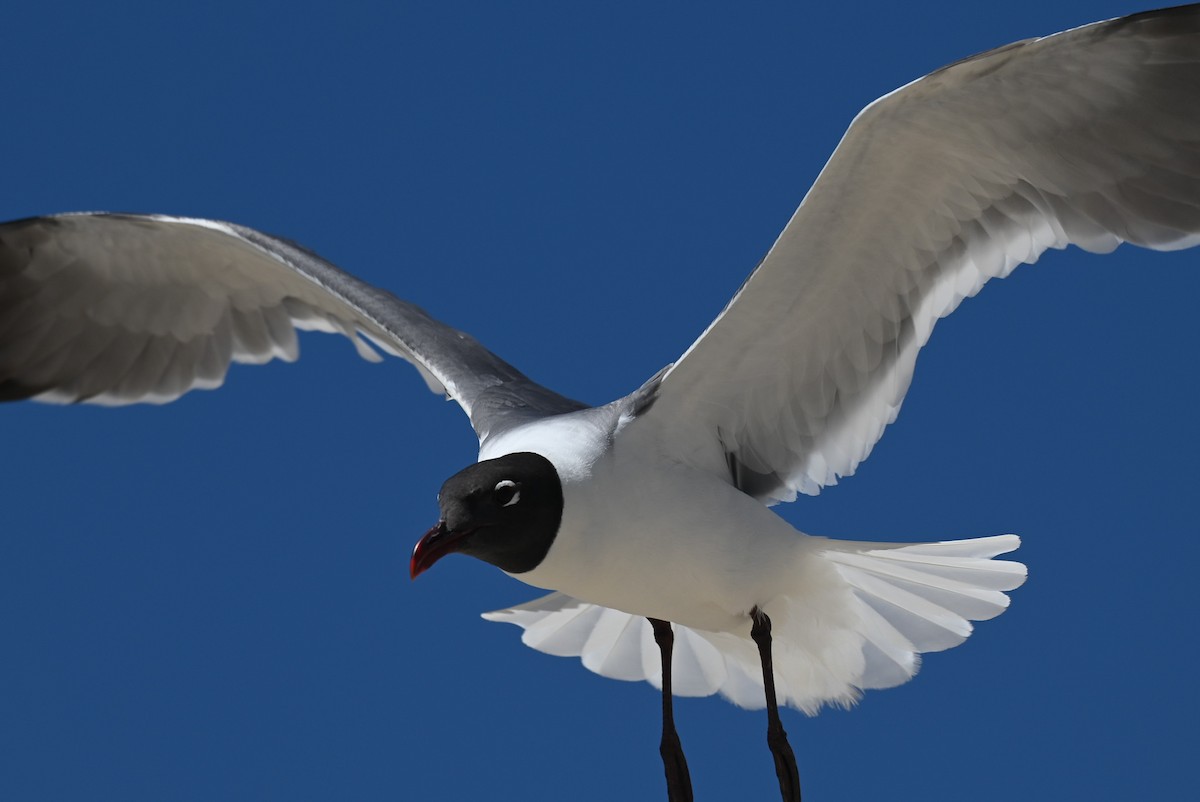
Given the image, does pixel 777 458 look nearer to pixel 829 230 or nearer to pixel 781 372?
pixel 781 372

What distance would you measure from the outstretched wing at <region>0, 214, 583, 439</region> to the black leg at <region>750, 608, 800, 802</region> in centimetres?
108

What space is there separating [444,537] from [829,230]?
41.4 inches

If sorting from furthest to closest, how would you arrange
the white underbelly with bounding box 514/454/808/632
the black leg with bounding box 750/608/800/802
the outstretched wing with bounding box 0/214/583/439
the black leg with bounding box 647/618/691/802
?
1. the outstretched wing with bounding box 0/214/583/439
2. the black leg with bounding box 647/618/691/802
3. the black leg with bounding box 750/608/800/802
4. the white underbelly with bounding box 514/454/808/632

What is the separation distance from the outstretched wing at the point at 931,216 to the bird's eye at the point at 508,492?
0.44m

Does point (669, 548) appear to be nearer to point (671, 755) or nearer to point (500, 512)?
point (500, 512)

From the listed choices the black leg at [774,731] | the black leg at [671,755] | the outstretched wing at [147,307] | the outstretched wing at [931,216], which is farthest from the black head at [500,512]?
the outstretched wing at [147,307]

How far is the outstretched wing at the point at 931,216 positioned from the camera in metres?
3.01

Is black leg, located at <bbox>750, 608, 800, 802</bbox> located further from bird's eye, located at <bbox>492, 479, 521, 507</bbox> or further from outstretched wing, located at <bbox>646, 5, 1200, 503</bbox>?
bird's eye, located at <bbox>492, 479, 521, 507</bbox>

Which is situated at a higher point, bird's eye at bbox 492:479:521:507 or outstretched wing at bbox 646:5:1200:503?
outstretched wing at bbox 646:5:1200:503

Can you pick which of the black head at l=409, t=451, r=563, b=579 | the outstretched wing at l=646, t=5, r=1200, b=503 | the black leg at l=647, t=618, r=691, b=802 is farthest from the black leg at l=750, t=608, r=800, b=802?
the black head at l=409, t=451, r=563, b=579

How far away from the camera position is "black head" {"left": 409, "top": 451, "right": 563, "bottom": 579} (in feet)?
10.6

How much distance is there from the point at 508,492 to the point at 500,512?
0.05m

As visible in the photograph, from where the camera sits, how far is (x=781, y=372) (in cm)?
358

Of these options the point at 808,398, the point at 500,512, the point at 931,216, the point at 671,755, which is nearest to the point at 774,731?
the point at 671,755
